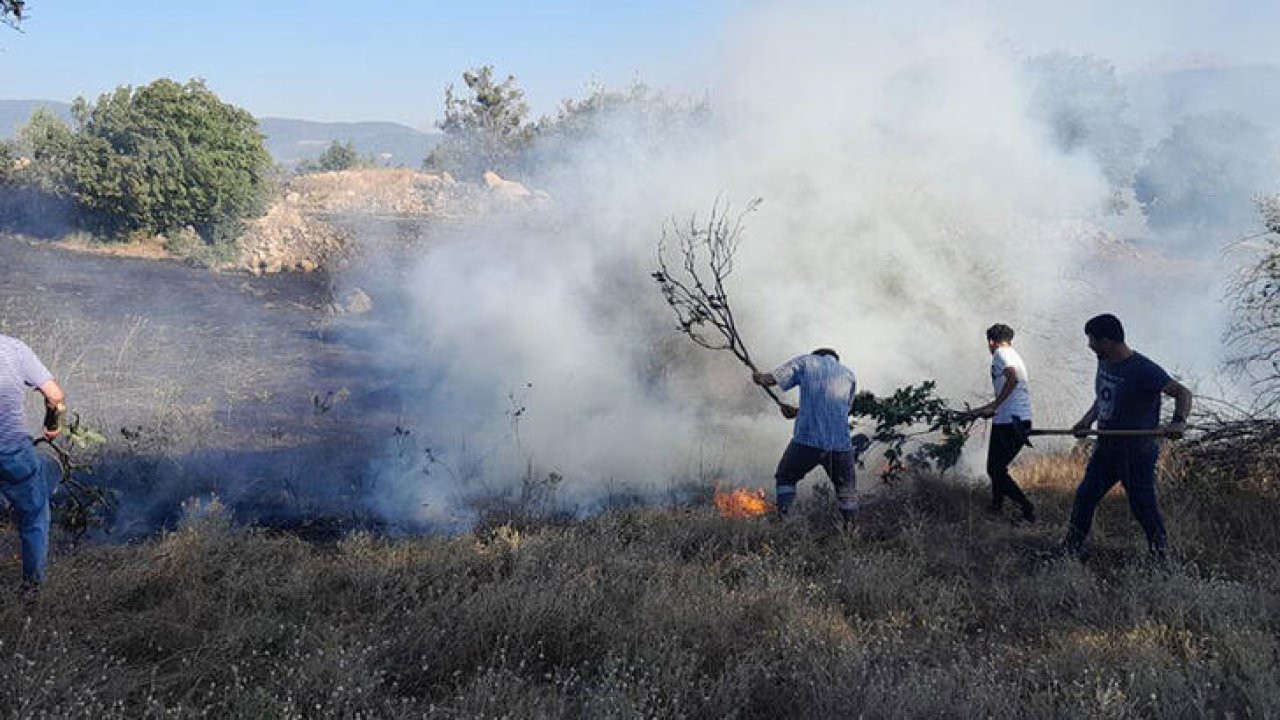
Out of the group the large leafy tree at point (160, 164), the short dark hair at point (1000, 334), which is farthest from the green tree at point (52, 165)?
the short dark hair at point (1000, 334)

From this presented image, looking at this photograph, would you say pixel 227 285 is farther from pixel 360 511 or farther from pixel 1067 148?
pixel 1067 148

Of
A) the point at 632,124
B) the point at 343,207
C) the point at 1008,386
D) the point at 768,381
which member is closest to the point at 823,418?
the point at 768,381

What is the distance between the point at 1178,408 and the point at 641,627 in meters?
3.29

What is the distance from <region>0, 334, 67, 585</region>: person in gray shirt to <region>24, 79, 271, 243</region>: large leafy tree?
48.4ft

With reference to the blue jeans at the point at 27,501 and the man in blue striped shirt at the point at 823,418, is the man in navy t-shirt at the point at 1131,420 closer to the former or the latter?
the man in blue striped shirt at the point at 823,418

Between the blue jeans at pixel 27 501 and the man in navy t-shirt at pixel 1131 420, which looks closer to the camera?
the blue jeans at pixel 27 501

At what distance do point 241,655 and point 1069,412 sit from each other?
9.25 meters

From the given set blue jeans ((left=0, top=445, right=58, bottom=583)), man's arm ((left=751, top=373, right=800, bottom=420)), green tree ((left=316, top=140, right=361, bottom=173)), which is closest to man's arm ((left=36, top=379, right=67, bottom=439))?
blue jeans ((left=0, top=445, right=58, bottom=583))

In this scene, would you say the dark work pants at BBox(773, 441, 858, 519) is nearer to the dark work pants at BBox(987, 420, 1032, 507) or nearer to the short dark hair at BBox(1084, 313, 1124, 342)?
the dark work pants at BBox(987, 420, 1032, 507)

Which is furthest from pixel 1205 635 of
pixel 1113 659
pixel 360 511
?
pixel 360 511

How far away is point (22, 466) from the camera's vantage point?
13.5 feet

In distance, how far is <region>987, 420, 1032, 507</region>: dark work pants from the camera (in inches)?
243

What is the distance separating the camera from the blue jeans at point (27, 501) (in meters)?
4.07

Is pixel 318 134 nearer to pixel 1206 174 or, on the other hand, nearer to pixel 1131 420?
pixel 1206 174
